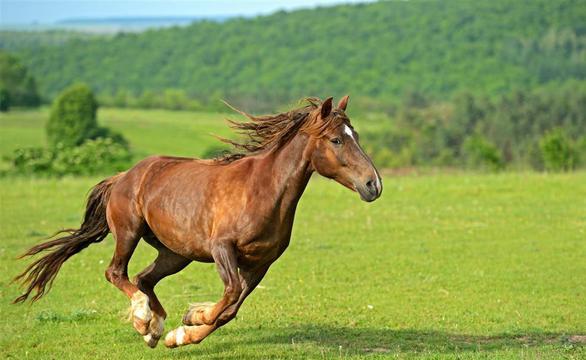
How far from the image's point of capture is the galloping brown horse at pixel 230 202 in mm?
9125

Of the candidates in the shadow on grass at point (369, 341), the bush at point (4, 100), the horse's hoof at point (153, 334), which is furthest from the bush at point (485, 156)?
the bush at point (4, 100)

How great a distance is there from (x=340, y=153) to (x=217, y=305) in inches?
68.5

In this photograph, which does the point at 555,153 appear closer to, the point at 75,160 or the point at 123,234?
the point at 75,160

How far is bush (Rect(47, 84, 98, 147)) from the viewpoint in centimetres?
6944

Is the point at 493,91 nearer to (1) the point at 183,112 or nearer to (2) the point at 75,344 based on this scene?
(1) the point at 183,112

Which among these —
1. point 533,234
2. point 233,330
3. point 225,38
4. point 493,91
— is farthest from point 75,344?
point 225,38

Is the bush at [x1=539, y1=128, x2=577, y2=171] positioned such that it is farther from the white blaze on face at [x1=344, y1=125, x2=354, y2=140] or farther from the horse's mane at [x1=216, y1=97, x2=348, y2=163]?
the white blaze on face at [x1=344, y1=125, x2=354, y2=140]

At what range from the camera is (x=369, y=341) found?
420 inches

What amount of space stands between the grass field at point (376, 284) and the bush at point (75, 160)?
6.79 metres

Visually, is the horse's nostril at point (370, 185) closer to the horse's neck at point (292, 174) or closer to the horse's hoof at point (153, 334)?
the horse's neck at point (292, 174)

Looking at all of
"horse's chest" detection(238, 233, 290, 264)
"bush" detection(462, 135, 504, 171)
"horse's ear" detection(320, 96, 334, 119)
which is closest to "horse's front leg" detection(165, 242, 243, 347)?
"horse's chest" detection(238, 233, 290, 264)

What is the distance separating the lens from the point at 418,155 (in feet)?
233

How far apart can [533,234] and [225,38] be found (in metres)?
136

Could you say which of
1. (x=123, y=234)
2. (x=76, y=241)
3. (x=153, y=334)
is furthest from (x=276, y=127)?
(x=76, y=241)
